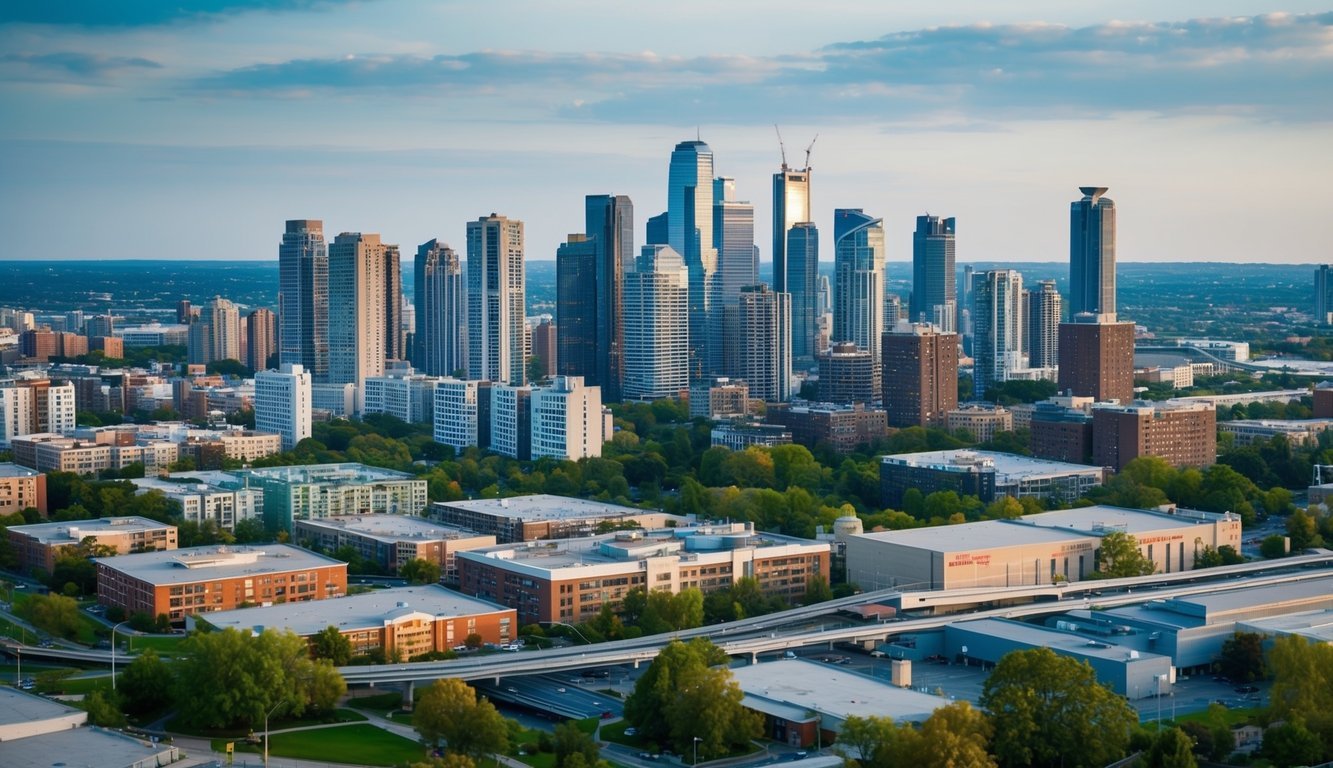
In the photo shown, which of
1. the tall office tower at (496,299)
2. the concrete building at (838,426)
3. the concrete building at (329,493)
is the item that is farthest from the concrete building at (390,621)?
the tall office tower at (496,299)

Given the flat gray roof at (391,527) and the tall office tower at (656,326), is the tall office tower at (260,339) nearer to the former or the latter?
the tall office tower at (656,326)

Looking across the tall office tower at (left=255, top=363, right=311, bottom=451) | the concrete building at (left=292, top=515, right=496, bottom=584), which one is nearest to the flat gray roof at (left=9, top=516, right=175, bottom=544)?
the concrete building at (left=292, top=515, right=496, bottom=584)

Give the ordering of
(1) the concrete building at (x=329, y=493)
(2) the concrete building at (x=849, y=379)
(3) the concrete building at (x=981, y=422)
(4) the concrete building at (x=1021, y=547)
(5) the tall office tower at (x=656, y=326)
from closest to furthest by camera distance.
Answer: (4) the concrete building at (x=1021, y=547) < (1) the concrete building at (x=329, y=493) < (3) the concrete building at (x=981, y=422) < (2) the concrete building at (x=849, y=379) < (5) the tall office tower at (x=656, y=326)

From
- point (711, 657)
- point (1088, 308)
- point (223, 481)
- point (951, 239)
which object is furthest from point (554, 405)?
point (951, 239)

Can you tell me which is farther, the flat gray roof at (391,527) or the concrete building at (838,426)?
the concrete building at (838,426)

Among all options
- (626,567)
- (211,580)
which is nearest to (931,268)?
(626,567)

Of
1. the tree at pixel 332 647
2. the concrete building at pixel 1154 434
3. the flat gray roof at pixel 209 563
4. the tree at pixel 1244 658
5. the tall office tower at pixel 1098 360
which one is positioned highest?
the tall office tower at pixel 1098 360

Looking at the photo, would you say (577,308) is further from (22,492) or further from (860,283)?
(22,492)

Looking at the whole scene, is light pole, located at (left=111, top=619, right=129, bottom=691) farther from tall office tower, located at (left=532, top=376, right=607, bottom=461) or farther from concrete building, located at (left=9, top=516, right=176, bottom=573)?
tall office tower, located at (left=532, top=376, right=607, bottom=461)

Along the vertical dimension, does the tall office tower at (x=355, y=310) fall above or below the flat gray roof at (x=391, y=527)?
above
